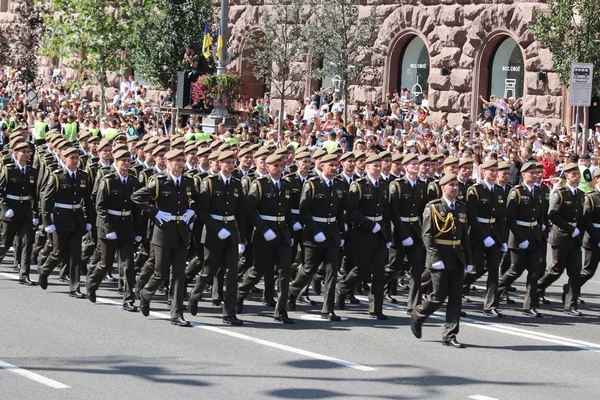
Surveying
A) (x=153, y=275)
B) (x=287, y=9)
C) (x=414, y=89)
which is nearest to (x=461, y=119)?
(x=414, y=89)

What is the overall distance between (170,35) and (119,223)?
20.0 meters

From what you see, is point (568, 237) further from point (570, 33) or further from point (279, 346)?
point (570, 33)

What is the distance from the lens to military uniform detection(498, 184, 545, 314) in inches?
595

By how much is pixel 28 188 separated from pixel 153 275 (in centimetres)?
353

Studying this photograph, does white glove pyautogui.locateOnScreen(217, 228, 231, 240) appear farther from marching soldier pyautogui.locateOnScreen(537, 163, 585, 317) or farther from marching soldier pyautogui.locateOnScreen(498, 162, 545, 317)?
marching soldier pyautogui.locateOnScreen(537, 163, 585, 317)

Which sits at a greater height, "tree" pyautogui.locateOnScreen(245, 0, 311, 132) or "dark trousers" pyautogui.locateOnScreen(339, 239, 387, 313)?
"tree" pyautogui.locateOnScreen(245, 0, 311, 132)

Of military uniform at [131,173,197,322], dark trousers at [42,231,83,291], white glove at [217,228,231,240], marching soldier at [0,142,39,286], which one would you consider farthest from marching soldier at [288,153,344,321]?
marching soldier at [0,142,39,286]

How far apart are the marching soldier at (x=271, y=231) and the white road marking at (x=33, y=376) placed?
366 cm

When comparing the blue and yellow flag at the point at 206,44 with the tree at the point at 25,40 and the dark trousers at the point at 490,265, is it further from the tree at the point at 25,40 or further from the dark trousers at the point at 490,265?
the dark trousers at the point at 490,265

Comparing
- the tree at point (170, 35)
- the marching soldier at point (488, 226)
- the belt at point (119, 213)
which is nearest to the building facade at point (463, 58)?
the tree at point (170, 35)

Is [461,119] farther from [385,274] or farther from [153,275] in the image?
[153,275]

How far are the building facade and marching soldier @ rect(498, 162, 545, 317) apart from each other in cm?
1366

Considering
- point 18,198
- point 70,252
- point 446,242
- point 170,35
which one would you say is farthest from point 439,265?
point 170,35

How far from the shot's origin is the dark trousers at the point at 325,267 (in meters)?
14.1
